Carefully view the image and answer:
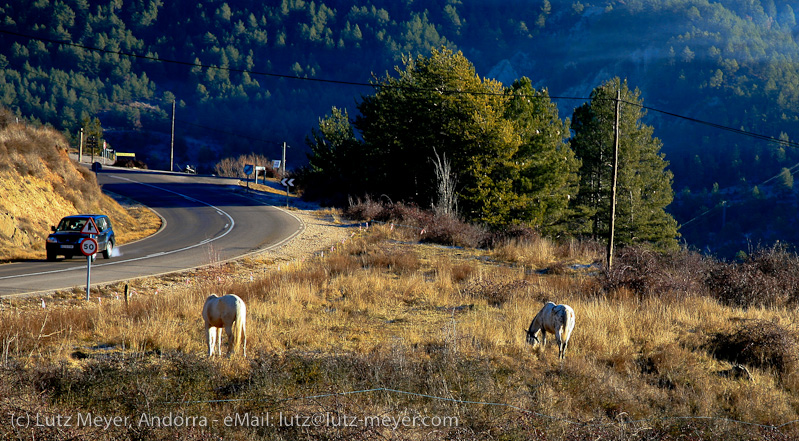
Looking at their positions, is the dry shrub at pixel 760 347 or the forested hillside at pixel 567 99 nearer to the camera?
the dry shrub at pixel 760 347

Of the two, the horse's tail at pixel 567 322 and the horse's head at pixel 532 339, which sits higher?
the horse's tail at pixel 567 322

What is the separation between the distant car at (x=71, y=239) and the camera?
1909 cm

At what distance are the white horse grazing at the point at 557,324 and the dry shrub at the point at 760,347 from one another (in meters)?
3.33

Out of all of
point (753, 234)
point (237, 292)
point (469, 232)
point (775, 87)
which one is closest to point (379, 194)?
point (469, 232)

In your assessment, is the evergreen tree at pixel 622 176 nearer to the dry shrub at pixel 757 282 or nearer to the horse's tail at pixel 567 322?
the dry shrub at pixel 757 282

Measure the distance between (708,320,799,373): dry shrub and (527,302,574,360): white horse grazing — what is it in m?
3.33

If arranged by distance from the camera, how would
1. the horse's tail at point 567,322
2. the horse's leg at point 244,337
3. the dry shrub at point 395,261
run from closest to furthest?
the horse's leg at point 244,337 < the horse's tail at point 567,322 < the dry shrub at point 395,261

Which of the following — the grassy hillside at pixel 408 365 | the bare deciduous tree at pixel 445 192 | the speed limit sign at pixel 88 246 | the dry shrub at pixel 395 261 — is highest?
the bare deciduous tree at pixel 445 192

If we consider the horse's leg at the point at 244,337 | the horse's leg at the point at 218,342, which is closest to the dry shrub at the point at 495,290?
the horse's leg at the point at 244,337

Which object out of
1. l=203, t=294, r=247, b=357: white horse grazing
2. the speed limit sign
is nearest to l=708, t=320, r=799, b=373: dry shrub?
l=203, t=294, r=247, b=357: white horse grazing

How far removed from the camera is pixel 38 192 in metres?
24.8

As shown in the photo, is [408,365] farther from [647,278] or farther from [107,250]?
[107,250]

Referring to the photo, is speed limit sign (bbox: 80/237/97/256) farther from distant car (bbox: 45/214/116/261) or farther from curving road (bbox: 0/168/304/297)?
distant car (bbox: 45/214/116/261)

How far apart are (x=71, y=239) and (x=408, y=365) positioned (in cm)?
1557
